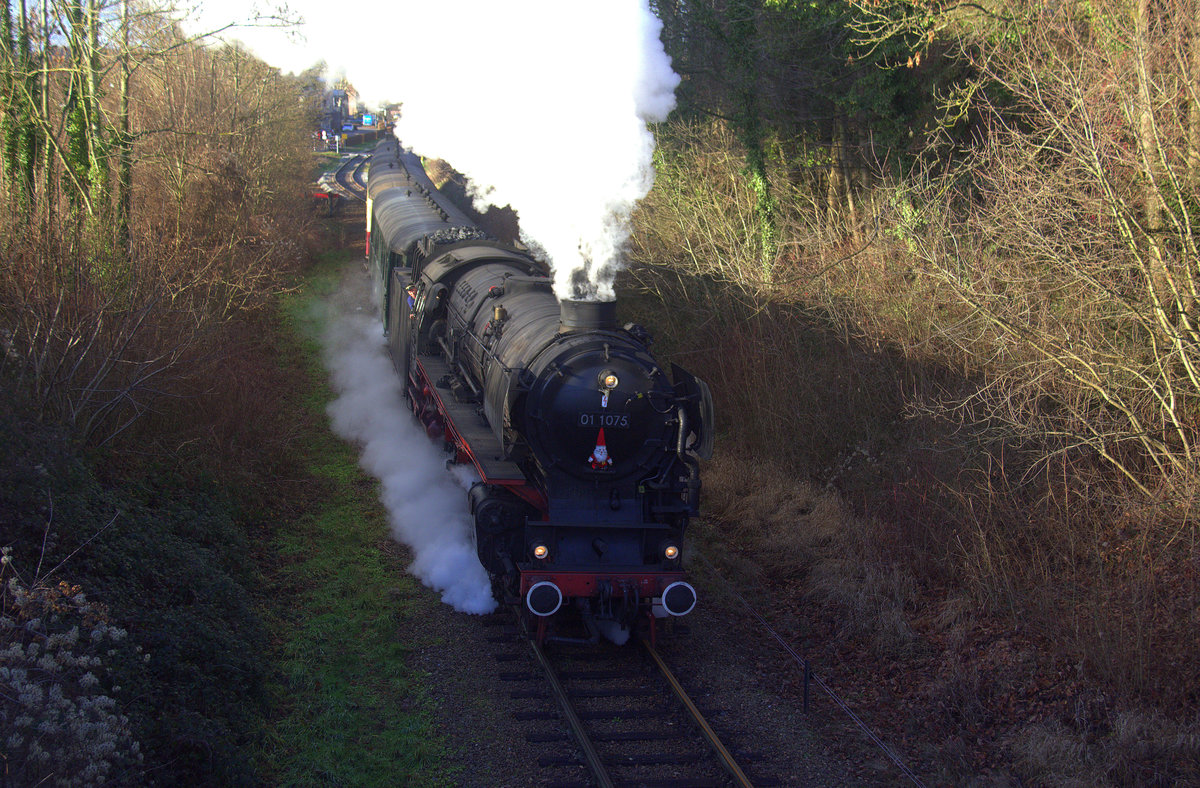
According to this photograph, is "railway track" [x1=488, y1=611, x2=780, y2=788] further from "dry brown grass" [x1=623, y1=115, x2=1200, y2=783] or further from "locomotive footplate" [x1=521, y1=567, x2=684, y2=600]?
"dry brown grass" [x1=623, y1=115, x2=1200, y2=783]

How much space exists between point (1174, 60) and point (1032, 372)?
308 cm

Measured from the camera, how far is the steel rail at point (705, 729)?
18.5ft

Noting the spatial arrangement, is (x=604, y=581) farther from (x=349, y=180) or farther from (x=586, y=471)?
(x=349, y=180)

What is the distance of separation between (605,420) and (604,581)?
1.36 m

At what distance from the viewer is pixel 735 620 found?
836 centimetres

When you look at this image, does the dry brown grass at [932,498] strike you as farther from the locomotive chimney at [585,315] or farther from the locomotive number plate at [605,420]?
the locomotive chimney at [585,315]

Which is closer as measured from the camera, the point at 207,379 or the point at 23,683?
the point at 23,683

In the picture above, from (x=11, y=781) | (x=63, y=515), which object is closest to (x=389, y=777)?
(x=11, y=781)

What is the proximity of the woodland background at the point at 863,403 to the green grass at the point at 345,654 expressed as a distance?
348mm

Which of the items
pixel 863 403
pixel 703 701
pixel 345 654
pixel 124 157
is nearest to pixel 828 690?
pixel 703 701

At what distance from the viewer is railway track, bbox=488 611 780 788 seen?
227 inches

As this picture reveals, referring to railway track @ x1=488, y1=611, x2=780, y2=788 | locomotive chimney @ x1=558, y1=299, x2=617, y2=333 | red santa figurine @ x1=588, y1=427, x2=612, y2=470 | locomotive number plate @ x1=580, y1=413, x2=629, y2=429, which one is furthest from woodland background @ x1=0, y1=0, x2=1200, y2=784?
locomotive chimney @ x1=558, y1=299, x2=617, y2=333

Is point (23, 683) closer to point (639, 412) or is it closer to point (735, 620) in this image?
point (639, 412)

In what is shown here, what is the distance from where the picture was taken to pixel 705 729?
6176 mm
